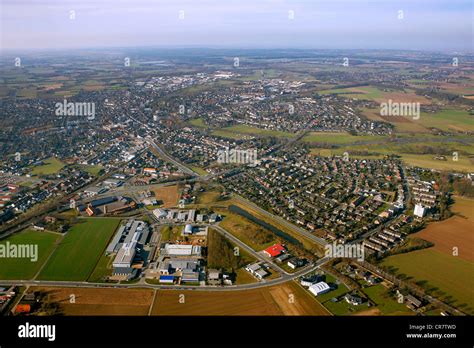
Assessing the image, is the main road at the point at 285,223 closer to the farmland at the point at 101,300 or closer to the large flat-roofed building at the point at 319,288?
the large flat-roofed building at the point at 319,288

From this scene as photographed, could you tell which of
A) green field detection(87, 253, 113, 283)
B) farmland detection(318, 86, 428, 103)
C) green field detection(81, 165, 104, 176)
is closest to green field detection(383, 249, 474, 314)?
green field detection(87, 253, 113, 283)

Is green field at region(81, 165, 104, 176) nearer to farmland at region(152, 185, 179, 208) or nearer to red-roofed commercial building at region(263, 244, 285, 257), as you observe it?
farmland at region(152, 185, 179, 208)

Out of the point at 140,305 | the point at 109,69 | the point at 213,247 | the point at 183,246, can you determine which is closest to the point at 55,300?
the point at 140,305

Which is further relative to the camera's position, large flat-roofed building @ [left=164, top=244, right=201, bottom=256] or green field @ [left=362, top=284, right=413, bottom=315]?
large flat-roofed building @ [left=164, top=244, right=201, bottom=256]

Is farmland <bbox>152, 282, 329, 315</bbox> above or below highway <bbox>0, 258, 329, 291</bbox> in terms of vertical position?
below

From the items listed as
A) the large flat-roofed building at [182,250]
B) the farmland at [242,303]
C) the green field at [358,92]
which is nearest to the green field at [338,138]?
the green field at [358,92]
